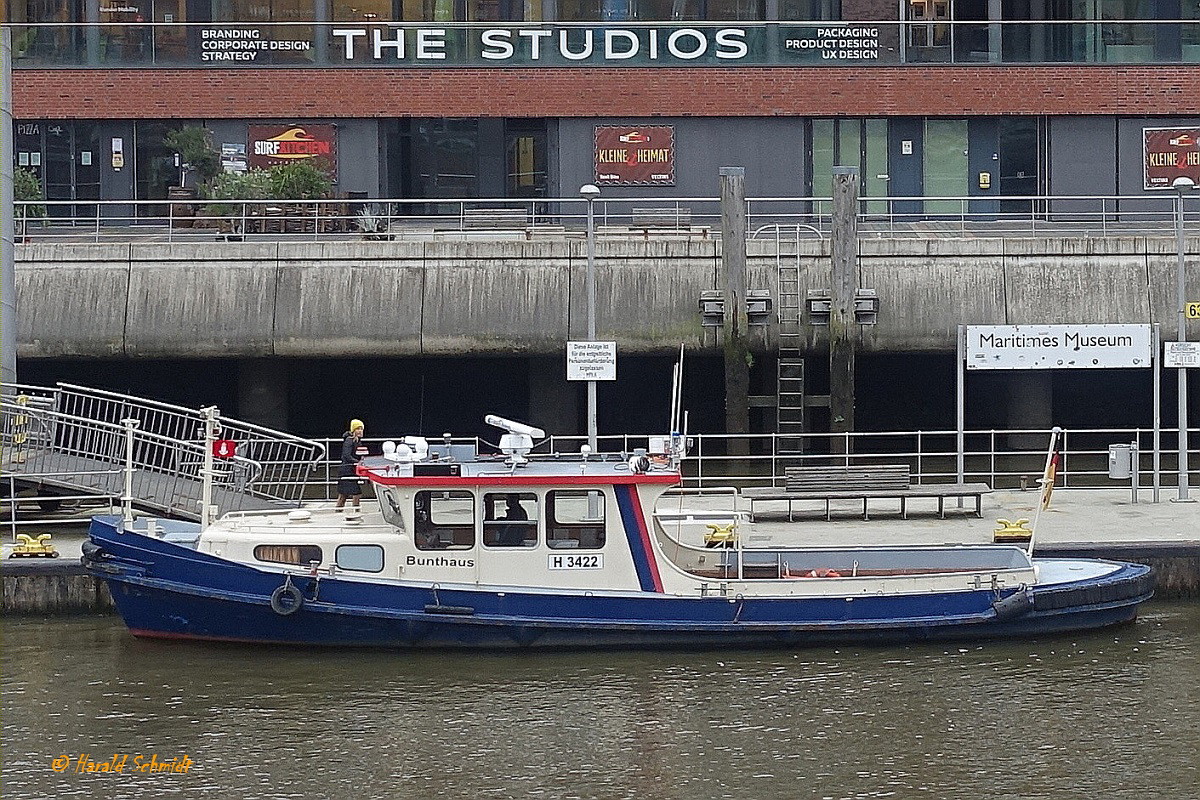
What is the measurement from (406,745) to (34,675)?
14.0ft

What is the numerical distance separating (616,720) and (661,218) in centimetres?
1964

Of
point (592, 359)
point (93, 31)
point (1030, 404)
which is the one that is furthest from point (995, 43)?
point (93, 31)

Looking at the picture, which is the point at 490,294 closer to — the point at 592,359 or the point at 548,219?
the point at 592,359

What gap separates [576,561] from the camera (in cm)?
1788

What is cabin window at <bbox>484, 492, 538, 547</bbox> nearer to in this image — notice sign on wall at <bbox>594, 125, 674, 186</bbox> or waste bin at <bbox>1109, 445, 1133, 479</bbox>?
waste bin at <bbox>1109, 445, 1133, 479</bbox>

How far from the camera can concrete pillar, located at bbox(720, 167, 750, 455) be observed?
89.5ft

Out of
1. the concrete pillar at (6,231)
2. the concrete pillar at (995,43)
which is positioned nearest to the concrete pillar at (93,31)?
the concrete pillar at (6,231)

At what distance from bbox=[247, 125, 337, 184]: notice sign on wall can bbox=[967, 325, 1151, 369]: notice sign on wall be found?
1686 cm

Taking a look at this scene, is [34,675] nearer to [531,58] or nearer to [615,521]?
[615,521]

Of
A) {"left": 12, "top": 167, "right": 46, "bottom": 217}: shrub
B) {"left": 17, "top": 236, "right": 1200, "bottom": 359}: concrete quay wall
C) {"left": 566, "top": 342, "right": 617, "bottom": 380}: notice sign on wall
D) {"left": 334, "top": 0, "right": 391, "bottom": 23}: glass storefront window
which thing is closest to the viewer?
{"left": 566, "top": 342, "right": 617, "bottom": 380}: notice sign on wall

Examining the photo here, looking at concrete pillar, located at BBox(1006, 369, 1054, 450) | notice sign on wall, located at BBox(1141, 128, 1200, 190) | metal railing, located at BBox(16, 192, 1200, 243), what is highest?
notice sign on wall, located at BBox(1141, 128, 1200, 190)

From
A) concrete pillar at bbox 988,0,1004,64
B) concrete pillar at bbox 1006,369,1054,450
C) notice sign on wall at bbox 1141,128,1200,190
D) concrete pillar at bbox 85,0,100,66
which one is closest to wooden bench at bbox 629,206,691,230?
concrete pillar at bbox 1006,369,1054,450

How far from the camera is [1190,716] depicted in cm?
1578

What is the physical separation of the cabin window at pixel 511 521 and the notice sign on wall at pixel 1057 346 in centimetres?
841
